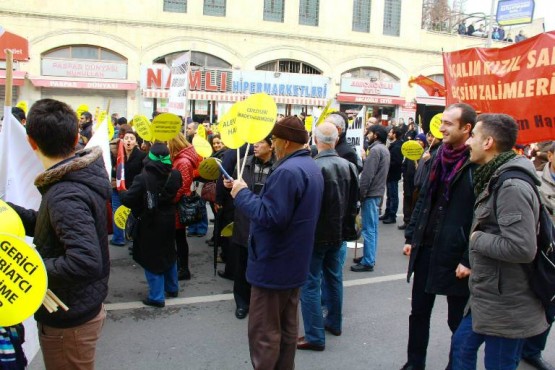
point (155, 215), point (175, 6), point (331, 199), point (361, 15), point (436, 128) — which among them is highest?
point (361, 15)

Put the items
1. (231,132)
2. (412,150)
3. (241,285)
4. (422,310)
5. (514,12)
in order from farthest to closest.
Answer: (514,12), (412,150), (241,285), (422,310), (231,132)

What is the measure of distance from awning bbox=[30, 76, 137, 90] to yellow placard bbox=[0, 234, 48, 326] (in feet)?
69.5

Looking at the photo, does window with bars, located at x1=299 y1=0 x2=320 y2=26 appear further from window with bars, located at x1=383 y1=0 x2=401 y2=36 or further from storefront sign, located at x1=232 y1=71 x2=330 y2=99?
window with bars, located at x1=383 y1=0 x2=401 y2=36

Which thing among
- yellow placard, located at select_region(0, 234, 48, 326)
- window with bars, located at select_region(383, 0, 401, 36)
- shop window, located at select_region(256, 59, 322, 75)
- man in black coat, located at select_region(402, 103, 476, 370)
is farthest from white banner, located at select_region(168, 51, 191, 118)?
window with bars, located at select_region(383, 0, 401, 36)

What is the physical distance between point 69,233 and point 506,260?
2070mm

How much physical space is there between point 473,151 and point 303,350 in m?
2.09

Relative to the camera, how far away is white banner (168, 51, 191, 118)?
7578mm

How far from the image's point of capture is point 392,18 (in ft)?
88.5

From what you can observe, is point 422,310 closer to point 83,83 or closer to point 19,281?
point 19,281

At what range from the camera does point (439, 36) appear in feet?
91.4

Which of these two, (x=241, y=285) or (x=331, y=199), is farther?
(x=241, y=285)

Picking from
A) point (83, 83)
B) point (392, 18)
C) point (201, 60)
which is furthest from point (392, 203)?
point (392, 18)

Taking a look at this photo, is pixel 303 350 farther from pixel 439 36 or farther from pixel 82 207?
pixel 439 36

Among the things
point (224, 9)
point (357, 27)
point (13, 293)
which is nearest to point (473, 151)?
point (13, 293)
